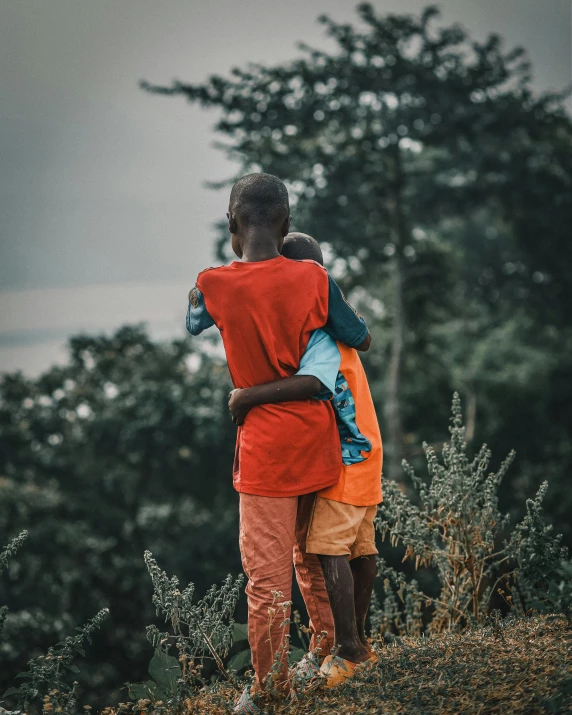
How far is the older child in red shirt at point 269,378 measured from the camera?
2857 mm

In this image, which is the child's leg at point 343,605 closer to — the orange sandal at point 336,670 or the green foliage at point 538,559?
the orange sandal at point 336,670

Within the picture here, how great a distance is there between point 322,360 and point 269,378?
0.19 metres

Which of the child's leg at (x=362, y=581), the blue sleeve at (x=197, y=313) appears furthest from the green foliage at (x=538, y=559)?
the blue sleeve at (x=197, y=313)

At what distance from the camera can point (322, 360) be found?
2.94 meters

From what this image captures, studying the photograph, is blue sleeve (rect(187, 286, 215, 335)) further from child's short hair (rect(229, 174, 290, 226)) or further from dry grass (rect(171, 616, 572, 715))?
dry grass (rect(171, 616, 572, 715))

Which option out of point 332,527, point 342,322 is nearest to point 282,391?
point 342,322

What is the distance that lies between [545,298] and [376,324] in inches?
179

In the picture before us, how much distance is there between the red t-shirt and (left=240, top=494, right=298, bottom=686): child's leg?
0.05m

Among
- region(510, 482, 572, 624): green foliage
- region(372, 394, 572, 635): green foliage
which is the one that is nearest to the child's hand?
region(372, 394, 572, 635): green foliage

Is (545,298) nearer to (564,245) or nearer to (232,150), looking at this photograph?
(564,245)

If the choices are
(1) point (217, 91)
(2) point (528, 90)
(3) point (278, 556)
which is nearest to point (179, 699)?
(3) point (278, 556)

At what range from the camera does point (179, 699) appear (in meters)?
2.84

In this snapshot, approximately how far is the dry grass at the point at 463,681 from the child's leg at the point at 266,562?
Answer: 0.68 ft

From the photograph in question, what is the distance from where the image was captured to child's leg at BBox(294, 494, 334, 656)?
3.02 metres
